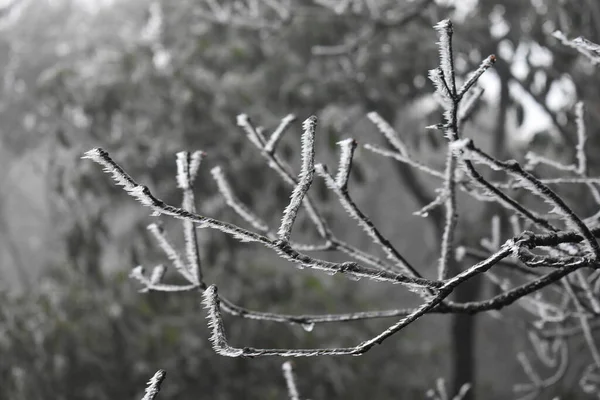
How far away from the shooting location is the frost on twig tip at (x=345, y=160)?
2.40 feet

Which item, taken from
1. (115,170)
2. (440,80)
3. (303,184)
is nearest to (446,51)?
(440,80)

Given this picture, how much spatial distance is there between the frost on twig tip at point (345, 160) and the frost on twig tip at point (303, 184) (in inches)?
A: 3.7

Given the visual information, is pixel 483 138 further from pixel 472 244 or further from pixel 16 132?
pixel 472 244

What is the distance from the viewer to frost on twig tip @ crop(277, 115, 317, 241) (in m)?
0.61

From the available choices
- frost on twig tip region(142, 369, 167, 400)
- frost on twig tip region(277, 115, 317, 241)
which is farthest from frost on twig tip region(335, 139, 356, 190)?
frost on twig tip region(142, 369, 167, 400)

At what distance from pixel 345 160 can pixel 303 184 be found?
0.46 feet

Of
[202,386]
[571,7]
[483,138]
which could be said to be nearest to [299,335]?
[202,386]

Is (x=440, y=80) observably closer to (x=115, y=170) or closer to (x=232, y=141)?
(x=115, y=170)

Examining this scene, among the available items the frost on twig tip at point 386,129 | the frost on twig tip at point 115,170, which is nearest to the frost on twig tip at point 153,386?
the frost on twig tip at point 115,170

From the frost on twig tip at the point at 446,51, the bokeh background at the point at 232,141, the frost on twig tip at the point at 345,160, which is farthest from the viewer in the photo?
the bokeh background at the point at 232,141

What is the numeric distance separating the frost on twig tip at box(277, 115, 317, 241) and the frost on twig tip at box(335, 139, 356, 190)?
0.09m

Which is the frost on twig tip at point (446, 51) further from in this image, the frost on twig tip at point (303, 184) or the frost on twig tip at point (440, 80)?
the frost on twig tip at point (303, 184)

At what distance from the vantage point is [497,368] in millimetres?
9508

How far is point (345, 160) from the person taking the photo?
0.75 m
